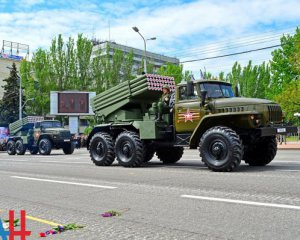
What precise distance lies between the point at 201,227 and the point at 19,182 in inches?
273

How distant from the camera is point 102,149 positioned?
14.5 metres

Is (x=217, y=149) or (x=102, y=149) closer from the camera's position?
(x=217, y=149)

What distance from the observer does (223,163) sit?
1060 cm

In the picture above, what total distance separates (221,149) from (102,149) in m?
5.29

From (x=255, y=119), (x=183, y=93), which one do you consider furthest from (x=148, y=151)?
(x=255, y=119)

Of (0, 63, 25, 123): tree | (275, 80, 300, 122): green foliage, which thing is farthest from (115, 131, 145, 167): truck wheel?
(0, 63, 25, 123): tree

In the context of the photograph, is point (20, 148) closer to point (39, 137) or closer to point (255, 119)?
point (39, 137)

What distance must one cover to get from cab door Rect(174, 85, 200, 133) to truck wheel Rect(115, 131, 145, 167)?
1475 millimetres

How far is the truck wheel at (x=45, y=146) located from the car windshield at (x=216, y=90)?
17289 mm

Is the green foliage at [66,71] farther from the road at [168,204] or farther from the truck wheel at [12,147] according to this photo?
the road at [168,204]

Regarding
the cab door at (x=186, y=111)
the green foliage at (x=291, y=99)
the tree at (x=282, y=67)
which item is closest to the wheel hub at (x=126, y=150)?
the cab door at (x=186, y=111)

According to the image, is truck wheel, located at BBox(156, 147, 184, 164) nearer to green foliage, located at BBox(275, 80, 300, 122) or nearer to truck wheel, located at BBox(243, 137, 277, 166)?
truck wheel, located at BBox(243, 137, 277, 166)

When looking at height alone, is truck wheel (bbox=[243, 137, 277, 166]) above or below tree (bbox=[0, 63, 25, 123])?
below

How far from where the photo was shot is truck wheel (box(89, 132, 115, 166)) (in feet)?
46.7
